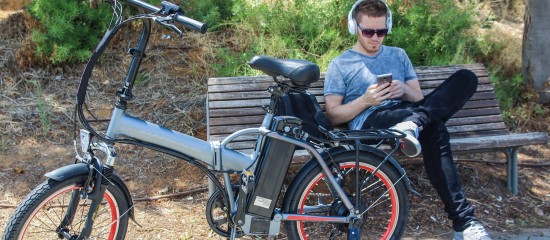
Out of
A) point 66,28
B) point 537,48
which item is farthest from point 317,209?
point 537,48

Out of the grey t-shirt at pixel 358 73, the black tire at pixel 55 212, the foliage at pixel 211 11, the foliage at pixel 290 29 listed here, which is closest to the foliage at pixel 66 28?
the foliage at pixel 211 11

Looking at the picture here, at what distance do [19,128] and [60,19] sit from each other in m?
0.98

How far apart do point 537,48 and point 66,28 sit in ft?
13.2

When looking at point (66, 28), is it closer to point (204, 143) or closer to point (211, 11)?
point (211, 11)

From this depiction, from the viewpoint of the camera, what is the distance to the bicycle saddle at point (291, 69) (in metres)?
3.01

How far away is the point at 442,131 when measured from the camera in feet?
12.0

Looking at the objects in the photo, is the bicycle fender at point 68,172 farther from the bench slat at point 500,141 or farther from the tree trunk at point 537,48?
the tree trunk at point 537,48

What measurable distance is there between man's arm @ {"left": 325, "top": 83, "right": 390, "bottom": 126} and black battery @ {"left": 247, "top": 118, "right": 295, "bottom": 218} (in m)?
0.77

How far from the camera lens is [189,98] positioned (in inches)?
201

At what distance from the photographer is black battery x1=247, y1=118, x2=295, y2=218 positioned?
3156 millimetres

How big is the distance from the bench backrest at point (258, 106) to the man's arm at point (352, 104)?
0.36 m

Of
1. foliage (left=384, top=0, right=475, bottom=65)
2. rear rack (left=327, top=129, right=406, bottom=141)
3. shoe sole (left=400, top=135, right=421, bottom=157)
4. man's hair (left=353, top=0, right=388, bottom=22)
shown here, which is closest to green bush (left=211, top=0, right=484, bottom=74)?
foliage (left=384, top=0, right=475, bottom=65)

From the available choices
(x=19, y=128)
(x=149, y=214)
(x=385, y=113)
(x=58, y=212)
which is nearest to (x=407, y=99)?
(x=385, y=113)

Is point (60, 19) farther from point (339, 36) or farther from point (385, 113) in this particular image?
point (385, 113)
